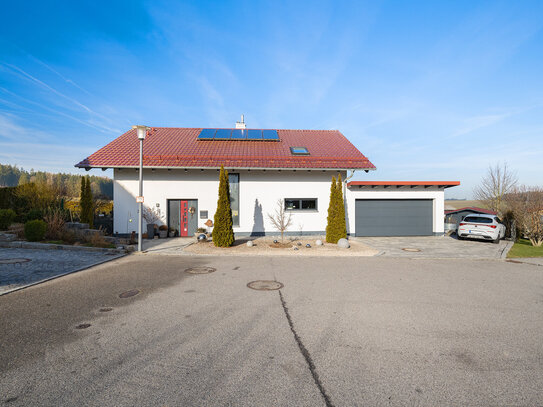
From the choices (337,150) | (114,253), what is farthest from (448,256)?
(114,253)

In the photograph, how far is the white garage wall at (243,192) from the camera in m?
14.2

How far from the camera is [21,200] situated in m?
13.4

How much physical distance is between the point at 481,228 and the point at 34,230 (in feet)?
68.2

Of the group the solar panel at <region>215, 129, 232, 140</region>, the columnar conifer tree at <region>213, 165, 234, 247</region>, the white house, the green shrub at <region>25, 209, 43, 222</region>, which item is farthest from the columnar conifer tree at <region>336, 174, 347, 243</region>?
the green shrub at <region>25, 209, 43, 222</region>

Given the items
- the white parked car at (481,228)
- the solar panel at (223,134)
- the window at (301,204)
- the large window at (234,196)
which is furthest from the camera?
the solar panel at (223,134)

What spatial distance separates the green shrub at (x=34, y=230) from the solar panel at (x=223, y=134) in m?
10.3

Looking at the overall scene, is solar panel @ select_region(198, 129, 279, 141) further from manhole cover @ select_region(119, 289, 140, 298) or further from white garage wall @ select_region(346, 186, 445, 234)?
manhole cover @ select_region(119, 289, 140, 298)

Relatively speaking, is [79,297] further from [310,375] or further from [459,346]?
[459,346]

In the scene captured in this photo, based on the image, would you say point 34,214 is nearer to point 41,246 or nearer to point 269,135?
point 41,246

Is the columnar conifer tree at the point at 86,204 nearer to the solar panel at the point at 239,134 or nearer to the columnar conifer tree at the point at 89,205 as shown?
the columnar conifer tree at the point at 89,205

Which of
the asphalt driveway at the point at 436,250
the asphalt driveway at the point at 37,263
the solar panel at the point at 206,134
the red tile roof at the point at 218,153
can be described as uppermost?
the solar panel at the point at 206,134

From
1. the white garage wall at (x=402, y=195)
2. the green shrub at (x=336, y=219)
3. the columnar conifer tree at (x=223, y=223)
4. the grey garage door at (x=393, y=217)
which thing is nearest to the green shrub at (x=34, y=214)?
the columnar conifer tree at (x=223, y=223)

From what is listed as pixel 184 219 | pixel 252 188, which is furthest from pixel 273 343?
pixel 184 219

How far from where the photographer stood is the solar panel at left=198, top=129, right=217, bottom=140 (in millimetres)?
17559
